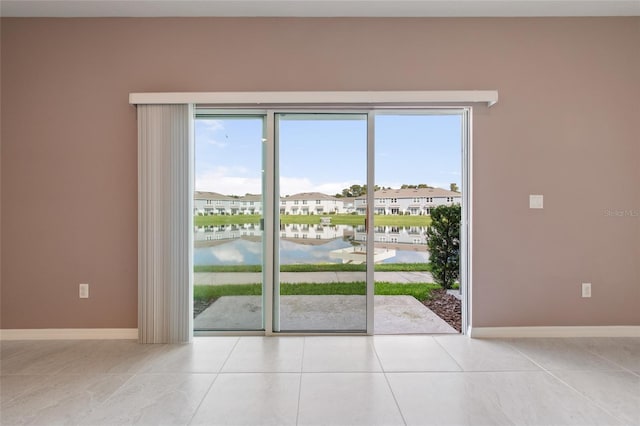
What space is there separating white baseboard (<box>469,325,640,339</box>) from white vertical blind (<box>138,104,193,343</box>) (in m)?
2.56

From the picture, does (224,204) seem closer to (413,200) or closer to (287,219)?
(287,219)

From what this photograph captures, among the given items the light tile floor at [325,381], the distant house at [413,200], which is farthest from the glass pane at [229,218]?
the distant house at [413,200]

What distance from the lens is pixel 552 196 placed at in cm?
284

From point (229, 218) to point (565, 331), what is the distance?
3.07m

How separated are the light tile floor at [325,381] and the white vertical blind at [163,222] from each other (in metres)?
0.22

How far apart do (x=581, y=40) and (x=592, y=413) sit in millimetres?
2897

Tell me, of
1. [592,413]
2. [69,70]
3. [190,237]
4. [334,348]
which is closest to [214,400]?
[334,348]

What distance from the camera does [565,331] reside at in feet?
9.29

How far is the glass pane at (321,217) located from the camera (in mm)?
2924

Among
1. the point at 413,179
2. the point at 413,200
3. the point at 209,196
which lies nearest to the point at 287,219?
the point at 209,196

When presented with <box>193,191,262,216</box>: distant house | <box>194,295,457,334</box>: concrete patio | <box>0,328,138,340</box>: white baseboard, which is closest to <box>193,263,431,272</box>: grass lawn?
<box>194,295,457,334</box>: concrete patio

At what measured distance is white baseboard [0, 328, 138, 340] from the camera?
111 inches

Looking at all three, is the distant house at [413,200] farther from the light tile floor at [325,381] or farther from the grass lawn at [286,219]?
the light tile floor at [325,381]

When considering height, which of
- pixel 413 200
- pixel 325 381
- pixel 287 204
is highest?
pixel 413 200
